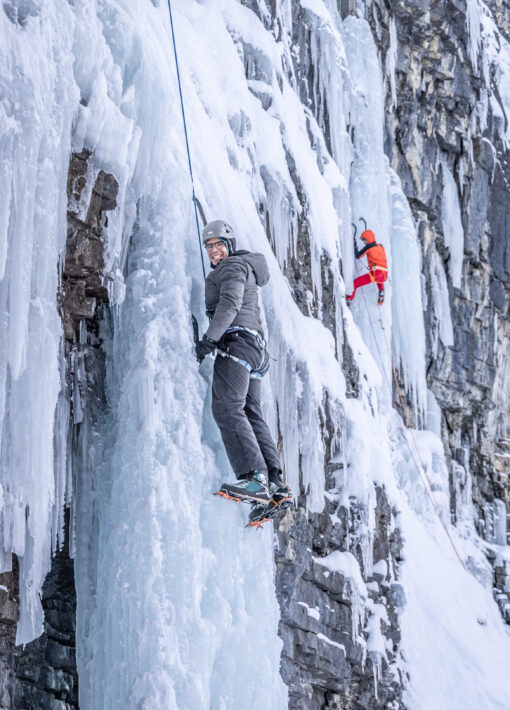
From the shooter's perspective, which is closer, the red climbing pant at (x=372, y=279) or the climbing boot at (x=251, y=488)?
the climbing boot at (x=251, y=488)

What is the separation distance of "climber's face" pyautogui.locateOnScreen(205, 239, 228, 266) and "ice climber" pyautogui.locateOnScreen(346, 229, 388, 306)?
6.69 m

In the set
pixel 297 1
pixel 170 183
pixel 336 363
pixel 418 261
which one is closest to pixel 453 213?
pixel 418 261

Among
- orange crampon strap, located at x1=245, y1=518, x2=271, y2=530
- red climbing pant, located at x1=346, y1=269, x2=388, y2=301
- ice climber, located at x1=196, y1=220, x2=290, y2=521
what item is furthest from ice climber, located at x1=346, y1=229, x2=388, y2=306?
orange crampon strap, located at x1=245, y1=518, x2=271, y2=530

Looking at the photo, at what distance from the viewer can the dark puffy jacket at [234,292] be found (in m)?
5.36

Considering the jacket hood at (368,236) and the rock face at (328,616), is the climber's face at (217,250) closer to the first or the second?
the rock face at (328,616)

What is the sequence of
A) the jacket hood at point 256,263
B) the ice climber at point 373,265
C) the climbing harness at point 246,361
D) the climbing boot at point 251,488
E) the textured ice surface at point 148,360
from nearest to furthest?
the textured ice surface at point 148,360
the climbing boot at point 251,488
the climbing harness at point 246,361
the jacket hood at point 256,263
the ice climber at point 373,265

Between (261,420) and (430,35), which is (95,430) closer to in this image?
(261,420)

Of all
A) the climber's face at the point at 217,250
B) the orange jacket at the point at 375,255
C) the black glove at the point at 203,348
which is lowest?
the black glove at the point at 203,348

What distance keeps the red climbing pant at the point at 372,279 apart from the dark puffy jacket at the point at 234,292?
6.57m

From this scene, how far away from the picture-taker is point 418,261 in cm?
1432

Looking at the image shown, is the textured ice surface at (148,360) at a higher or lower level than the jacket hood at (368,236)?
Answer: lower

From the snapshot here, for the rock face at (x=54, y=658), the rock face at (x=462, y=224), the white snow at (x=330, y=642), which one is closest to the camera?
the rock face at (x=54, y=658)

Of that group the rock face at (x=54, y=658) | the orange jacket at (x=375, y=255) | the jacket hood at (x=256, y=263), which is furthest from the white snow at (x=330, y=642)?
the orange jacket at (x=375, y=255)

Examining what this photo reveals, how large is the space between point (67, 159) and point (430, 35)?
40.3 ft
